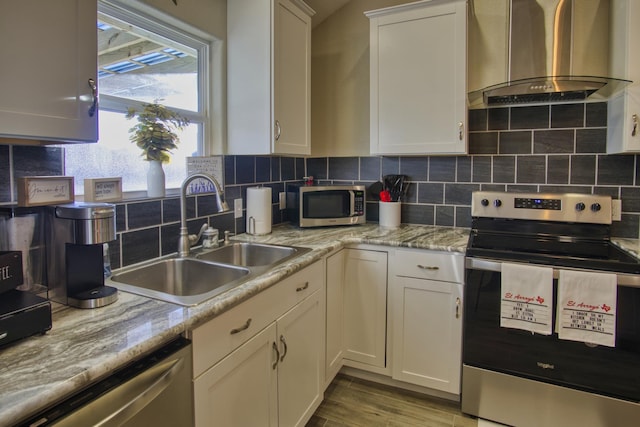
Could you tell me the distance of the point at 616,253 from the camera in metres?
1.86

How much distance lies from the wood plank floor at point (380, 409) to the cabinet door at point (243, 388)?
2.06ft

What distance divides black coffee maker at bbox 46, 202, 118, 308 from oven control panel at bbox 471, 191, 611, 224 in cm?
206

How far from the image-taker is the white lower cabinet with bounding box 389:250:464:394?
203cm

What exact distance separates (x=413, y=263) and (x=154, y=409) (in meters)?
1.50

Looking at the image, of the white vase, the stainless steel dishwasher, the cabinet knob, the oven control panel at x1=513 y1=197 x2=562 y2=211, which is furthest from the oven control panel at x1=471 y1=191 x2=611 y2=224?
the cabinet knob

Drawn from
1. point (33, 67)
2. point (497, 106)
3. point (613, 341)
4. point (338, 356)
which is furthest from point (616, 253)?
point (33, 67)

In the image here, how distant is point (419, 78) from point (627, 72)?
101cm

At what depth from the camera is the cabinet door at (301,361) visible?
1.59 meters

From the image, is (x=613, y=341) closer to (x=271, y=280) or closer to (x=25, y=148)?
(x=271, y=280)

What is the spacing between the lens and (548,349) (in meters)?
1.79

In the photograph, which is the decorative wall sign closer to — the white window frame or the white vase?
the white window frame

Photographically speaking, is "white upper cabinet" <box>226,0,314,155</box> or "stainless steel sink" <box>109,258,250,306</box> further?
"white upper cabinet" <box>226,0,314,155</box>

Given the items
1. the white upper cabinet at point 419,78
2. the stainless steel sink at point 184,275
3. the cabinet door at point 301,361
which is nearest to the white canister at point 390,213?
the white upper cabinet at point 419,78

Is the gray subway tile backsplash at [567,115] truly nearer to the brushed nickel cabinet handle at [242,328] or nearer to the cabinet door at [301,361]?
the cabinet door at [301,361]
